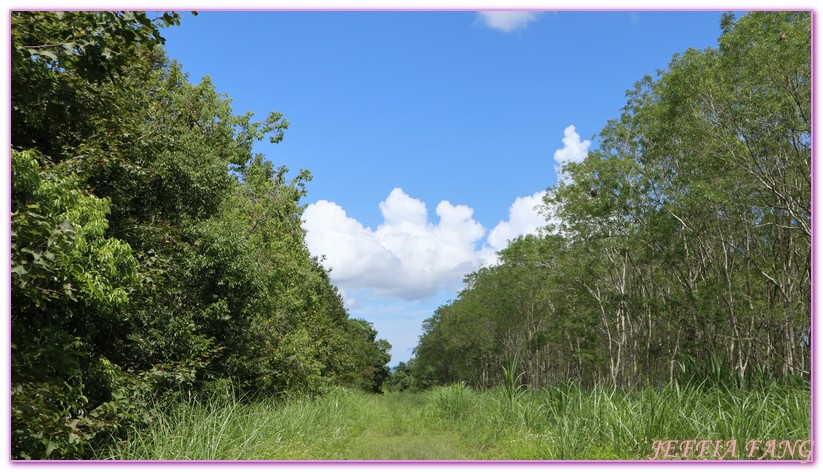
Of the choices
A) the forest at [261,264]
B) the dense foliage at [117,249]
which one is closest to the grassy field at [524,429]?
the forest at [261,264]

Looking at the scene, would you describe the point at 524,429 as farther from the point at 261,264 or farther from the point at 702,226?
the point at 702,226

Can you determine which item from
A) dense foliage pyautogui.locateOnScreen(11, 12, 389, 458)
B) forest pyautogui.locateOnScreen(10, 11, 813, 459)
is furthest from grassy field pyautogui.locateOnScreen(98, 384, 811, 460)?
dense foliage pyautogui.locateOnScreen(11, 12, 389, 458)

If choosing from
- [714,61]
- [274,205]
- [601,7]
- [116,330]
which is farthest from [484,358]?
[601,7]

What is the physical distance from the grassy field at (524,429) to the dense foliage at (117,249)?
1154 millimetres

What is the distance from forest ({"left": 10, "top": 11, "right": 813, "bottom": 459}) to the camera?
6.66 metres

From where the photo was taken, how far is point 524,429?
34.7ft

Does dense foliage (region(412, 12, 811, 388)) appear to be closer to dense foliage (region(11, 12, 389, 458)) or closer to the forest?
the forest

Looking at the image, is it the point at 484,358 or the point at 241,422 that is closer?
the point at 241,422

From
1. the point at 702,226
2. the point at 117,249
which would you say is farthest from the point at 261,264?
the point at 702,226

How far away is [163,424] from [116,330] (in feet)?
8.87

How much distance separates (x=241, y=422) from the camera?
353 inches

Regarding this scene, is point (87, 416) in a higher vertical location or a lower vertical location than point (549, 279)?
lower

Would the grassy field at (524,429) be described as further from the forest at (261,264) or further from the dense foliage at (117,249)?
the dense foliage at (117,249)

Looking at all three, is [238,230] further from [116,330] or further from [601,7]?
[601,7]
